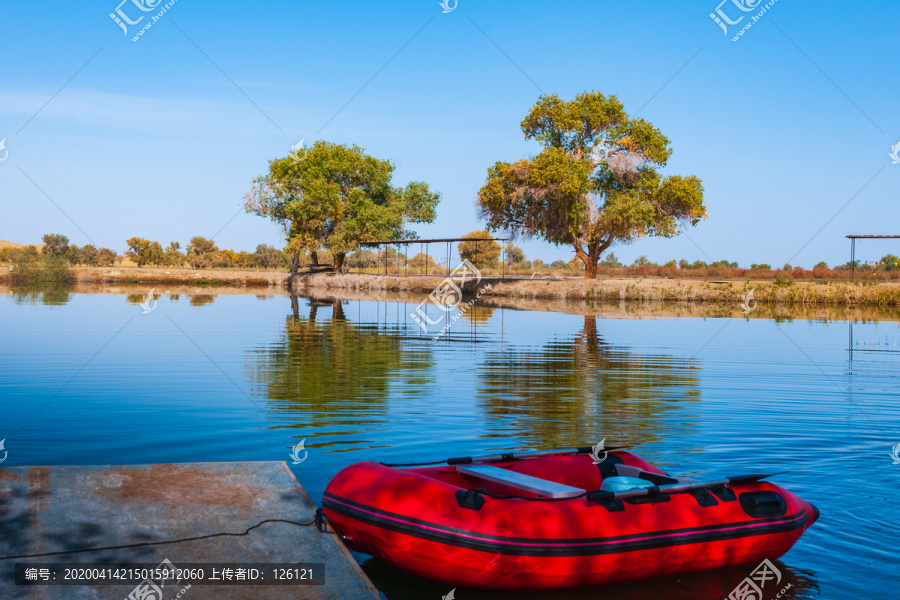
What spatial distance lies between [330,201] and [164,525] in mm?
56048

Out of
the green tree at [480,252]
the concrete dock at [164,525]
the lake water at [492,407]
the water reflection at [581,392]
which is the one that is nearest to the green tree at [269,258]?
the green tree at [480,252]

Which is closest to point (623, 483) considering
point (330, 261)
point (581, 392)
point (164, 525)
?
point (164, 525)

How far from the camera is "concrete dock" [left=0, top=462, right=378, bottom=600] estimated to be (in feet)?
13.8

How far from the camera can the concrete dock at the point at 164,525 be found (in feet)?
13.8

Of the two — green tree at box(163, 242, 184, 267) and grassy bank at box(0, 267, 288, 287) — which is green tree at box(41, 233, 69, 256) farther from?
grassy bank at box(0, 267, 288, 287)

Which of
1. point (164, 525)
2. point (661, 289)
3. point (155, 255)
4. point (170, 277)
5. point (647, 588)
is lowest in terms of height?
point (647, 588)

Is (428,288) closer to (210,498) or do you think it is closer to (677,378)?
(677,378)

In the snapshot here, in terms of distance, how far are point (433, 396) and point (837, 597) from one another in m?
7.32

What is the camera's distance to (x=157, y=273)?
6681 cm

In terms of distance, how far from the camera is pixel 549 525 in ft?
15.5

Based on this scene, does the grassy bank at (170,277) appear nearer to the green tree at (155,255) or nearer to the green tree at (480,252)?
the green tree at (155,255)

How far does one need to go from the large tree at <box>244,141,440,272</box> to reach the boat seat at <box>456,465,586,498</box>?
54682 mm

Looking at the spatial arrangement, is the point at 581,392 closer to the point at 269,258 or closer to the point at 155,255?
the point at 155,255

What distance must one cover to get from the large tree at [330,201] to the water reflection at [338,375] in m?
37.9
